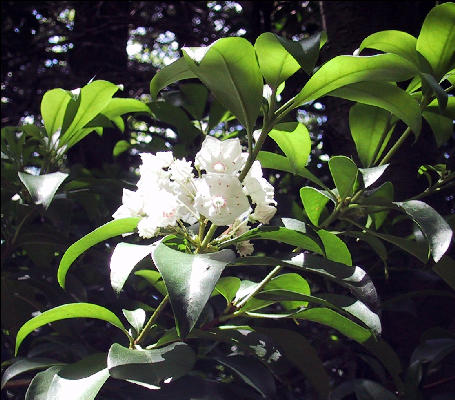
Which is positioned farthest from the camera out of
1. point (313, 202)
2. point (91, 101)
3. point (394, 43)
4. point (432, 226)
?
point (91, 101)

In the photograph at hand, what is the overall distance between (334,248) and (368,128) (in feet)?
0.81

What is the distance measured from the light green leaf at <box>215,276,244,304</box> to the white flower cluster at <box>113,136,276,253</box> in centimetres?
12

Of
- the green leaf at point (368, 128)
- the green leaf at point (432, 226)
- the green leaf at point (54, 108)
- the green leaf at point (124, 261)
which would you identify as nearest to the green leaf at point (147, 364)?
the green leaf at point (124, 261)

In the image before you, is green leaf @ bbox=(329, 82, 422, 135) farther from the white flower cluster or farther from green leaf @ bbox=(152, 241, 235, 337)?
green leaf @ bbox=(152, 241, 235, 337)

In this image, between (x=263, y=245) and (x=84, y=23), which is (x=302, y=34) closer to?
(x=84, y=23)

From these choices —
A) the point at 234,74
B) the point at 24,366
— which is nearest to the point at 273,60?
the point at 234,74

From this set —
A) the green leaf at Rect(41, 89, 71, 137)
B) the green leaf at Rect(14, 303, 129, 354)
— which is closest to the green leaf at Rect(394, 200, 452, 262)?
the green leaf at Rect(14, 303, 129, 354)

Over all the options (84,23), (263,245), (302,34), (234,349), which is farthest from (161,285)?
(84,23)

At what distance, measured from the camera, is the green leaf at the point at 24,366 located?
1.00 m

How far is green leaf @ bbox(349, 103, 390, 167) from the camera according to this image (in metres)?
0.99

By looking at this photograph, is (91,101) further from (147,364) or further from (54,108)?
(147,364)

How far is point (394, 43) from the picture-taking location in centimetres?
88

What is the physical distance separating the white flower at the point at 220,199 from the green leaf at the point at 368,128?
0.33 metres

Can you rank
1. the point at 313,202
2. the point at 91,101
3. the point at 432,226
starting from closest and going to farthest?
the point at 432,226 < the point at 313,202 < the point at 91,101
